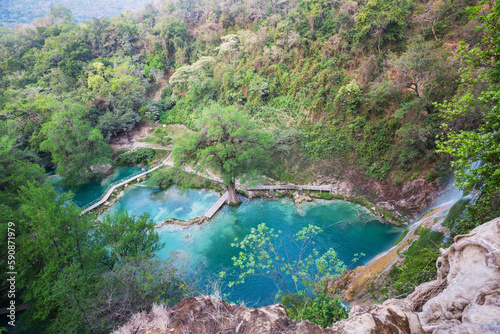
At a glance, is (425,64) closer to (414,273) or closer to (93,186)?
(414,273)

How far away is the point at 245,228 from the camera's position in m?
16.9

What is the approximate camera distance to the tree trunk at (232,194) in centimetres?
1895

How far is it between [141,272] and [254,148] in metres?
10.8

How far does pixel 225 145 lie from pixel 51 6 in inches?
3857

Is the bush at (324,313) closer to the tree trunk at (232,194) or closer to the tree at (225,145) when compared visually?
the tree at (225,145)

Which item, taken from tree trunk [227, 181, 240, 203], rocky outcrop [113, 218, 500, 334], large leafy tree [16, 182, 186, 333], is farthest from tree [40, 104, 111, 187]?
rocky outcrop [113, 218, 500, 334]

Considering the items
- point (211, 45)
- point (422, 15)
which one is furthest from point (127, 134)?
point (422, 15)

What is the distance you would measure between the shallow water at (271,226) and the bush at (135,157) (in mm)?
12959

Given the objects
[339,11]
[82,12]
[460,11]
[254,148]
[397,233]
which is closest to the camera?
[397,233]

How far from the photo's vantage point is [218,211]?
737 inches

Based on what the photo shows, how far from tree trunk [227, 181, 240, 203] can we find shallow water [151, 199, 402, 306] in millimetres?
722

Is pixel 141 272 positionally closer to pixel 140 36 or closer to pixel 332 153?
pixel 332 153

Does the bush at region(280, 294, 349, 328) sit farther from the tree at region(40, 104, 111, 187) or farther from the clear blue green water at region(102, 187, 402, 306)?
the tree at region(40, 104, 111, 187)

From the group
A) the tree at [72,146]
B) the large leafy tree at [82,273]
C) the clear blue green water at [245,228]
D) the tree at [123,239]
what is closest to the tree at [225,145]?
the clear blue green water at [245,228]
